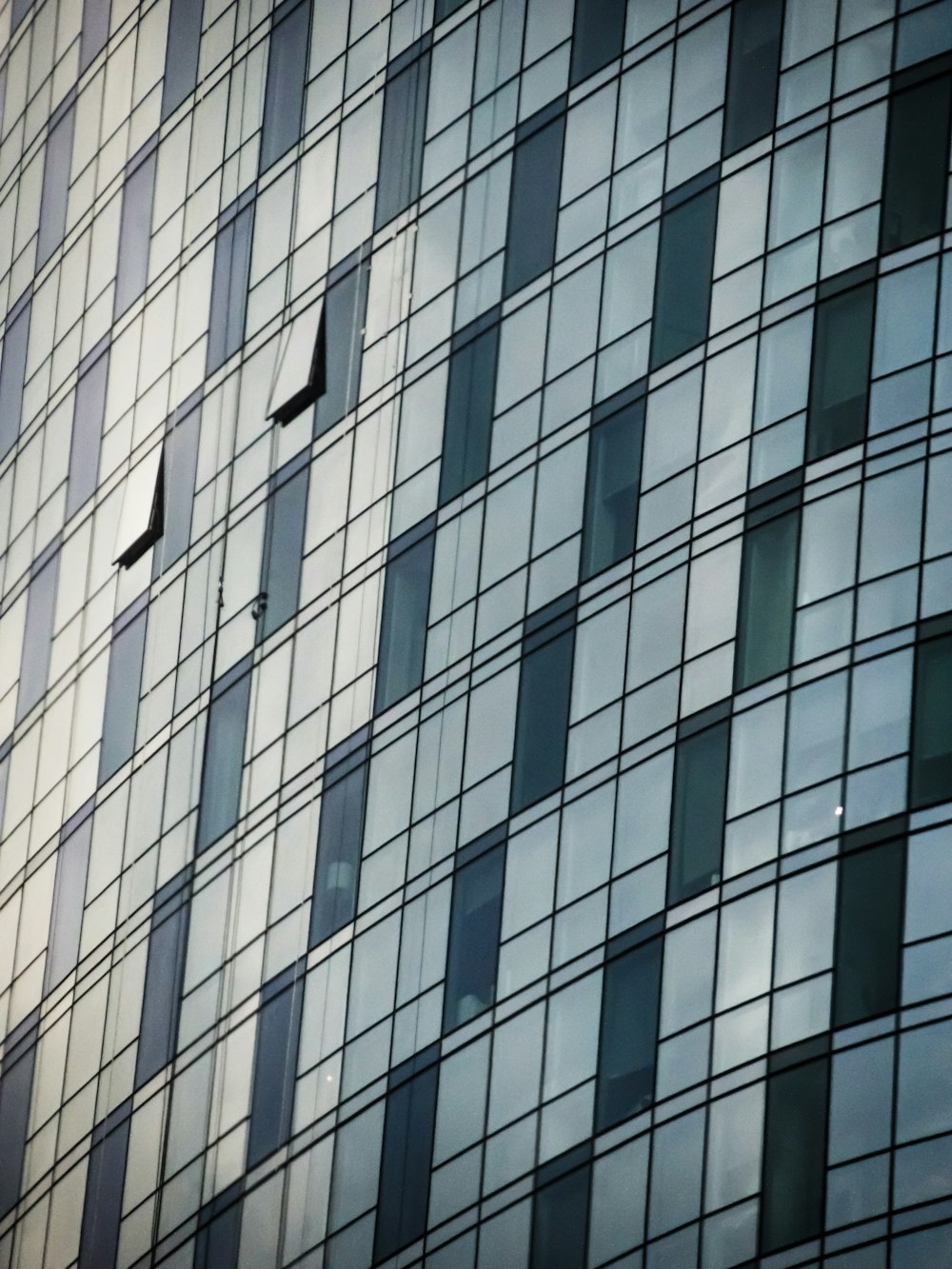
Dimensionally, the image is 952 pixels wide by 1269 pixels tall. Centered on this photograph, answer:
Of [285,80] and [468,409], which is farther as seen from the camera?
[285,80]

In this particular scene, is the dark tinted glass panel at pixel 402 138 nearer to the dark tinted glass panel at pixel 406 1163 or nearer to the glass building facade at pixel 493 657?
the glass building facade at pixel 493 657

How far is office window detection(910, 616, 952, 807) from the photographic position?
41625 millimetres

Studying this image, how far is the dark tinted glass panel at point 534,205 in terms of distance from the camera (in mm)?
50781

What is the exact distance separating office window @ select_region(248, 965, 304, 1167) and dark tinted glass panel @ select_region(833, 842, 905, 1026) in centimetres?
1304

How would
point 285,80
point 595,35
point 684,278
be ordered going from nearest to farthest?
point 684,278 → point 595,35 → point 285,80

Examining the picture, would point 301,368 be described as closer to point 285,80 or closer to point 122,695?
point 285,80

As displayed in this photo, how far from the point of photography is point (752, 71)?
47.2m

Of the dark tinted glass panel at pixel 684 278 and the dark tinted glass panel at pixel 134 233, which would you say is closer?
the dark tinted glass panel at pixel 684 278

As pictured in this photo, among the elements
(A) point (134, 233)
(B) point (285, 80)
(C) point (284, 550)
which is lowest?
(C) point (284, 550)

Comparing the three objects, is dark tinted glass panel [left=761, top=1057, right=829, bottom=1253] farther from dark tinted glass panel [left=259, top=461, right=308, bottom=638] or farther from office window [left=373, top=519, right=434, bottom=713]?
dark tinted glass panel [left=259, top=461, right=308, bottom=638]

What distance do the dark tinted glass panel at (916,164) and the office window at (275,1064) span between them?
17.4m

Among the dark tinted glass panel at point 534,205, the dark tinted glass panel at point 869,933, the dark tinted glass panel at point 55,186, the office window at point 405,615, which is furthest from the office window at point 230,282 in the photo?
the dark tinted glass panel at point 869,933

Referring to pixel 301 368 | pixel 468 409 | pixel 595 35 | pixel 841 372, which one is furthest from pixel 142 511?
pixel 841 372

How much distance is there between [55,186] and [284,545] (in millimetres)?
16209
